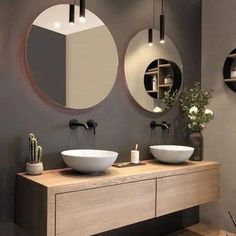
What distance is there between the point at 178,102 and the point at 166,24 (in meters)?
0.79

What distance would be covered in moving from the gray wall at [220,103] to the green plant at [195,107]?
0.55 feet

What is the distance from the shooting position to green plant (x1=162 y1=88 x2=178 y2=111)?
2838mm

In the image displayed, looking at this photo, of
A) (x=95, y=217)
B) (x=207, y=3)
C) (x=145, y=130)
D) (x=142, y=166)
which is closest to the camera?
(x=95, y=217)

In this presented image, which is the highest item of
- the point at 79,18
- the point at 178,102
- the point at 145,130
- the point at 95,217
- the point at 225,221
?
the point at 79,18

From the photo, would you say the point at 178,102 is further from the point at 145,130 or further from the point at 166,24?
the point at 166,24

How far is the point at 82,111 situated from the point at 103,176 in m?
0.58

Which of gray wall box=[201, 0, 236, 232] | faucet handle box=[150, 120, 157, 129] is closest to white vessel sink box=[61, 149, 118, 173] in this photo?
faucet handle box=[150, 120, 157, 129]

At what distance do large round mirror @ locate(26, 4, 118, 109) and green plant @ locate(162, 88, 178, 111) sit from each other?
2.14 feet

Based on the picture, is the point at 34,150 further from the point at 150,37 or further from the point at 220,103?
the point at 220,103

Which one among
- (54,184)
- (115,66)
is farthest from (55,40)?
(54,184)

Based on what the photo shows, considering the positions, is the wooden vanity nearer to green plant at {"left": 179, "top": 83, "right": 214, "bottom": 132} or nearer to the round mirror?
green plant at {"left": 179, "top": 83, "right": 214, "bottom": 132}

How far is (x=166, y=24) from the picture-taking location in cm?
287

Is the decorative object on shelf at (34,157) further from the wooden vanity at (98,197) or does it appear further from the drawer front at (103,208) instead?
the drawer front at (103,208)

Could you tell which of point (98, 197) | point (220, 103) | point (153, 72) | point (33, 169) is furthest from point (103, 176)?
point (220, 103)
